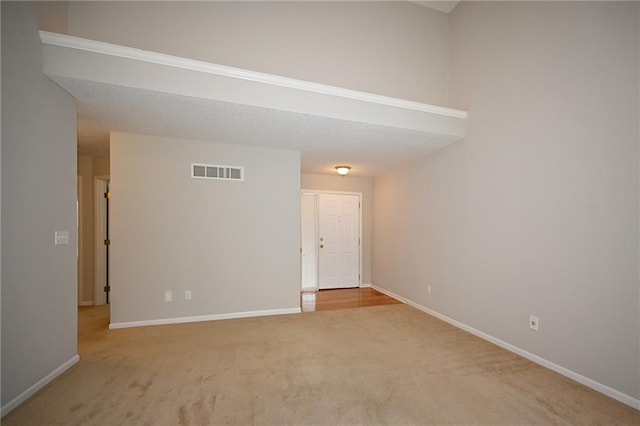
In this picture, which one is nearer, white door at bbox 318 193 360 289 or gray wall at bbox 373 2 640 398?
gray wall at bbox 373 2 640 398

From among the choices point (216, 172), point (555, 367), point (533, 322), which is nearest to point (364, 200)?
point (216, 172)

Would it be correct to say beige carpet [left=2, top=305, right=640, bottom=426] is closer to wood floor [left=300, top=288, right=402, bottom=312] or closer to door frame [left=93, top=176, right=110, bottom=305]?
wood floor [left=300, top=288, right=402, bottom=312]

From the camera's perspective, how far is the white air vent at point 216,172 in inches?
148

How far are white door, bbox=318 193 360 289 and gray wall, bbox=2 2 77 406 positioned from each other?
4.13 metres

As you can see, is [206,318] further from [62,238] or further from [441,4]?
[441,4]

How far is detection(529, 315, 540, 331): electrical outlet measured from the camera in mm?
2655

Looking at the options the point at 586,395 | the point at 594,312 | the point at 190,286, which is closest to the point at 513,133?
the point at 594,312

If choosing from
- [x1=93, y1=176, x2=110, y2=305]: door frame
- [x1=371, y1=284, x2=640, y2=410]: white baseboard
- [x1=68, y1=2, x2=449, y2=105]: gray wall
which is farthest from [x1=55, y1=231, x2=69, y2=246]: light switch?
[x1=371, y1=284, x2=640, y2=410]: white baseboard

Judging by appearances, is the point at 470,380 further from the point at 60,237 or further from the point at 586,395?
the point at 60,237

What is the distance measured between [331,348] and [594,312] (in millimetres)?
2358

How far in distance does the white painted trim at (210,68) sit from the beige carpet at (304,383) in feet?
9.07

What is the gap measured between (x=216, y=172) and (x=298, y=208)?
1310mm

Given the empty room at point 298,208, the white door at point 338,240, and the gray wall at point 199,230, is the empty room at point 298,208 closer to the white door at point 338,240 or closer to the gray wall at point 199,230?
the gray wall at point 199,230

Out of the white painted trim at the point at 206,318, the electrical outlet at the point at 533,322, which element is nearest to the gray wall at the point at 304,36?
the electrical outlet at the point at 533,322
